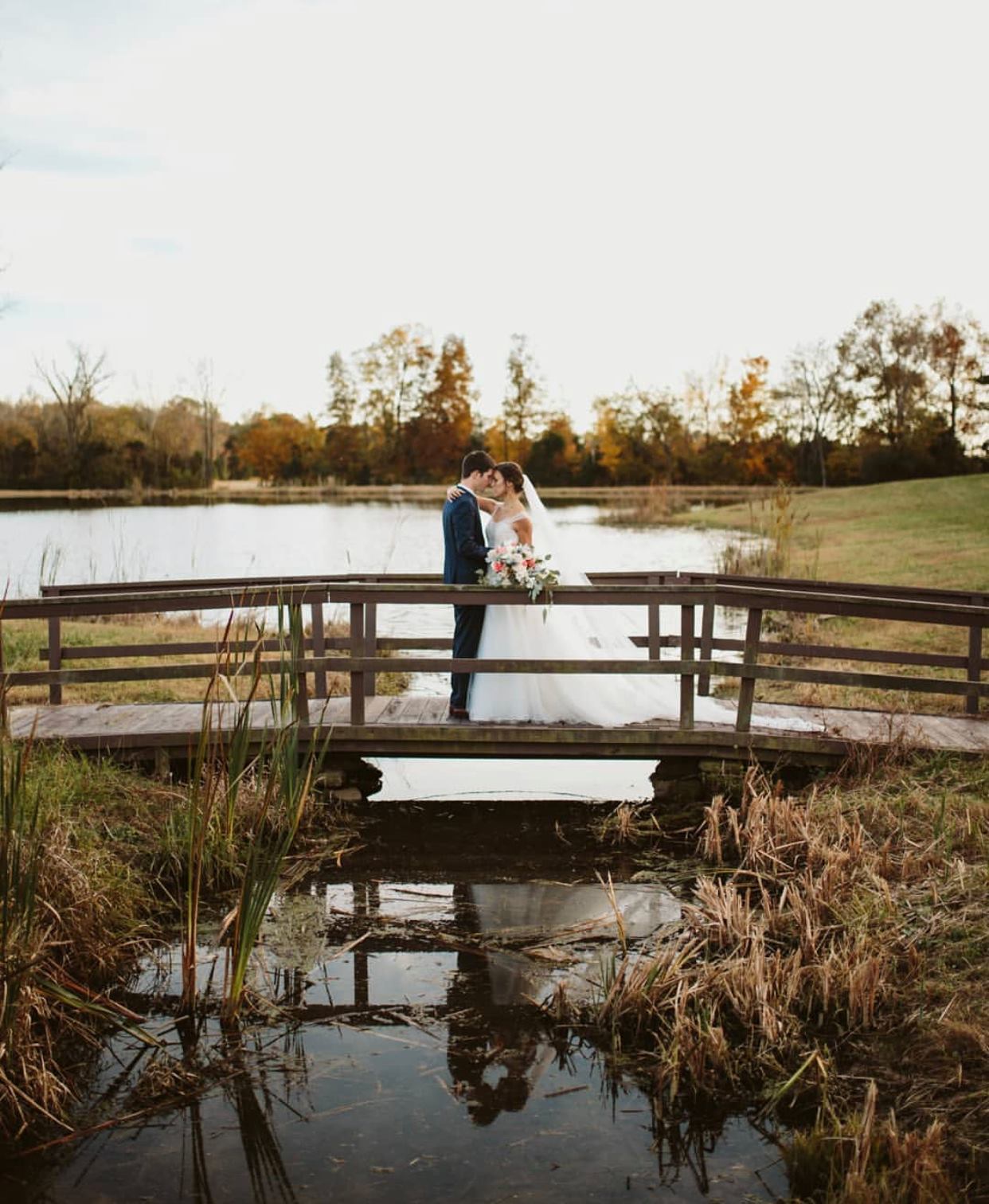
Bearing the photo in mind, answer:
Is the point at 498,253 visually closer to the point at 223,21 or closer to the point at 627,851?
the point at 223,21

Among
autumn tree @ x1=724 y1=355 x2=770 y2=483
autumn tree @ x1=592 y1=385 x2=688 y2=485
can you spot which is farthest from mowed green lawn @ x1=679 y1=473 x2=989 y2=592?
autumn tree @ x1=592 y1=385 x2=688 y2=485

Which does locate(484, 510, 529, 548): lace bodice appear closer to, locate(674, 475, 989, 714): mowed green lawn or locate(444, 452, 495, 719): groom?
locate(444, 452, 495, 719): groom

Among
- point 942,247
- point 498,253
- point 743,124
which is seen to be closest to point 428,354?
point 498,253

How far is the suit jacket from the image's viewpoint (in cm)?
860

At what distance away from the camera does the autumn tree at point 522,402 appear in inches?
2746

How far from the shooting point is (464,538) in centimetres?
865

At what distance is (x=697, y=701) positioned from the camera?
941cm

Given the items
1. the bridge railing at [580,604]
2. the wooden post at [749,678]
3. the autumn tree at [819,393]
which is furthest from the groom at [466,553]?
the autumn tree at [819,393]

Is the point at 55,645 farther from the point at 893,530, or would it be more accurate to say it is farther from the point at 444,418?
the point at 444,418

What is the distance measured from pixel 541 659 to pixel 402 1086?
4302mm

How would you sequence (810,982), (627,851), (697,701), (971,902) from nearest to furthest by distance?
(810,982) < (971,902) < (627,851) < (697,701)

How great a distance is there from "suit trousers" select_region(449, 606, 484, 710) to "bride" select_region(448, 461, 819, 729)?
0.17 feet

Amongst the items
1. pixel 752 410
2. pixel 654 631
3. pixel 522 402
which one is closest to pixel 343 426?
pixel 522 402

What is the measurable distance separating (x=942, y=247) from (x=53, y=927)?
28.5m
